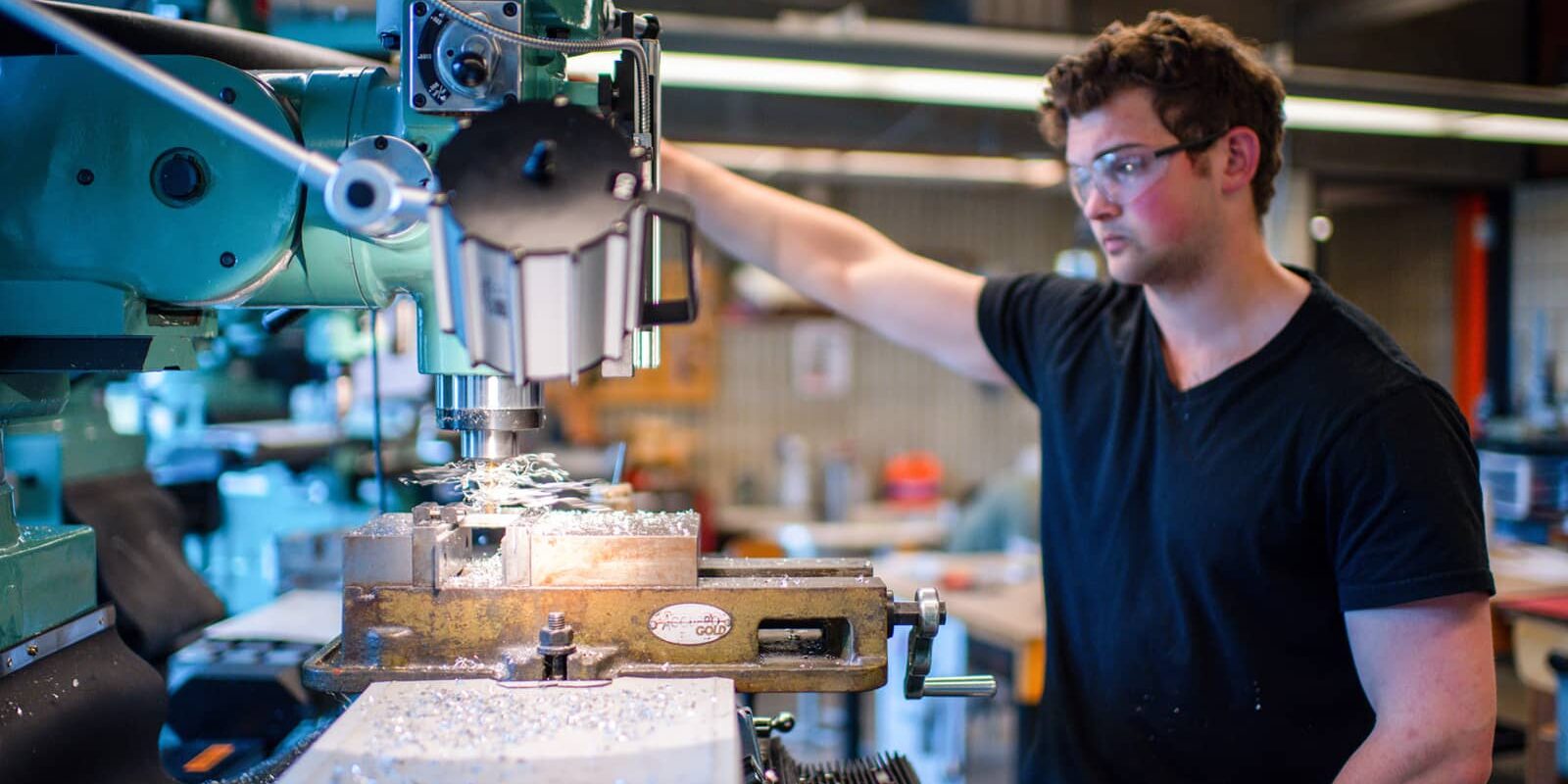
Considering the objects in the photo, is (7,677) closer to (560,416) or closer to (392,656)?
(392,656)

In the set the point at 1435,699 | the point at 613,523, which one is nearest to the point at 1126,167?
the point at 1435,699

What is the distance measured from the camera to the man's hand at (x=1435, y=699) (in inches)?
41.1

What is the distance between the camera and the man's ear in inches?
52.1

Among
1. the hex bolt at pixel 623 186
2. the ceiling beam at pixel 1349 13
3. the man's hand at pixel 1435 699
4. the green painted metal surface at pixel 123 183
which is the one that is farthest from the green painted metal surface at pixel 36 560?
the ceiling beam at pixel 1349 13

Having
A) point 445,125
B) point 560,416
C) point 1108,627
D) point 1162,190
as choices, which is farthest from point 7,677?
point 560,416

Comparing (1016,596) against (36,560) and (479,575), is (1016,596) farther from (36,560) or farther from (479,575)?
(36,560)

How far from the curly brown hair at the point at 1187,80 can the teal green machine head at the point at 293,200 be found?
64 cm

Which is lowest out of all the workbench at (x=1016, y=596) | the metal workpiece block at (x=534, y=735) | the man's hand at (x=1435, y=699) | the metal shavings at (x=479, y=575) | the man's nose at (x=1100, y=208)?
the workbench at (x=1016, y=596)

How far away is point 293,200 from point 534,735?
1.53 ft

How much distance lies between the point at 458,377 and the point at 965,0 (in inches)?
98.0

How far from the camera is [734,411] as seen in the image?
669 centimetres

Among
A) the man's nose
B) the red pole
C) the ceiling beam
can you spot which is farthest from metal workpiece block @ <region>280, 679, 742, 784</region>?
the red pole

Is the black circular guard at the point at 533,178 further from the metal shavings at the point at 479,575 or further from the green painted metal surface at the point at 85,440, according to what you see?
the green painted metal surface at the point at 85,440

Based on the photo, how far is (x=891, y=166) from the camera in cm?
557
